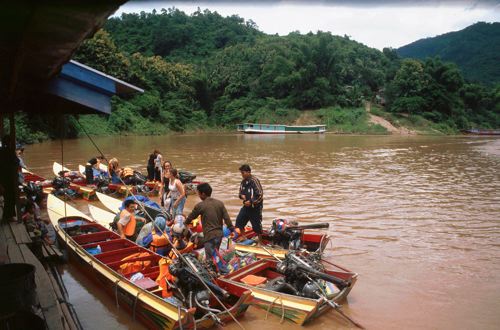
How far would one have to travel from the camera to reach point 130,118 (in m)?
46.8

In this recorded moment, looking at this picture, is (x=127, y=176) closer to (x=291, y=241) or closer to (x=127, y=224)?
(x=127, y=224)

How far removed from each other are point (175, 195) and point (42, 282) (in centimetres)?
466

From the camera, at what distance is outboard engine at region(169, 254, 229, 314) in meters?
5.68

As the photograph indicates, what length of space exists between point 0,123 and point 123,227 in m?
3.61

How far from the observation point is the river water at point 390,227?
6.66m

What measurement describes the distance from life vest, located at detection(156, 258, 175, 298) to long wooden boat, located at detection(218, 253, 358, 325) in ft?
2.57

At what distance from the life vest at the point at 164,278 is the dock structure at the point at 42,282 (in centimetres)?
128

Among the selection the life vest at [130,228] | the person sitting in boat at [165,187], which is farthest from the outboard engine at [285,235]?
the person sitting in boat at [165,187]

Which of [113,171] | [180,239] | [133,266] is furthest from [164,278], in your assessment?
[113,171]

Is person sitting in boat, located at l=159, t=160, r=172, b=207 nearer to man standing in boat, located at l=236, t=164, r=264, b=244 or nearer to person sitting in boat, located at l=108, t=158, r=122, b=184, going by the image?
man standing in boat, located at l=236, t=164, r=264, b=244

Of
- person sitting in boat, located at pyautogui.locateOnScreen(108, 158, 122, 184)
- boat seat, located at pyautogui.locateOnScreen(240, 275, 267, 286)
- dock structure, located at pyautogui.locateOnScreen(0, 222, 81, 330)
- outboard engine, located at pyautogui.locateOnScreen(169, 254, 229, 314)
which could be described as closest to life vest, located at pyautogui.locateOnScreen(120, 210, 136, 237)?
dock structure, located at pyautogui.locateOnScreen(0, 222, 81, 330)

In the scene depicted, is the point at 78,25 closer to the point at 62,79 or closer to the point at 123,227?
the point at 62,79

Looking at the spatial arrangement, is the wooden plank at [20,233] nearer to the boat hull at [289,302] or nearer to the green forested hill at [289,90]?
the boat hull at [289,302]

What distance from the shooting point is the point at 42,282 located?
5496mm
